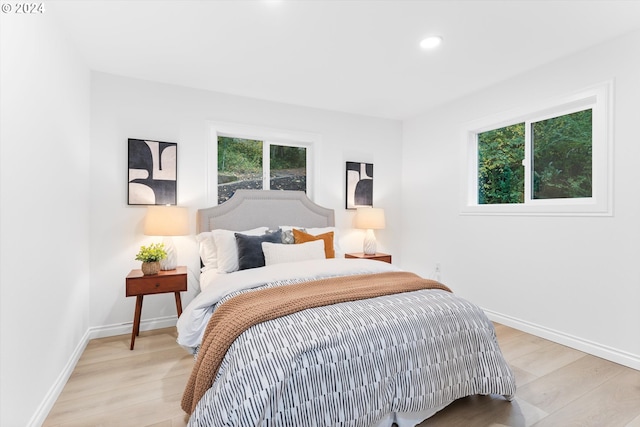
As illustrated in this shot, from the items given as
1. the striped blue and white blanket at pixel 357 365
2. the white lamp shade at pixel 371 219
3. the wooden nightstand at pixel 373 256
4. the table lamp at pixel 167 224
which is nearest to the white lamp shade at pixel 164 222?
the table lamp at pixel 167 224

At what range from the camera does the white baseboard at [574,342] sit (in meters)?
2.46

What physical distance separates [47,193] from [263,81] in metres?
2.05

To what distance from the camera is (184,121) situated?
3.40m

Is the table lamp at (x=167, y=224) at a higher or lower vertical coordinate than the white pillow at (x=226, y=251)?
higher

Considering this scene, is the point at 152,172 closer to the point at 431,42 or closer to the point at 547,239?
the point at 431,42

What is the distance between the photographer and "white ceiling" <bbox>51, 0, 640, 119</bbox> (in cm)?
215

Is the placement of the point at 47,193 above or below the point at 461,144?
below

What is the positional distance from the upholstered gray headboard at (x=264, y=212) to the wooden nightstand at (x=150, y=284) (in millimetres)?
596

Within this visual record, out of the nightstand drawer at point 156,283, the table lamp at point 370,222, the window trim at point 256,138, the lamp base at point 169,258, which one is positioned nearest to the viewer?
the nightstand drawer at point 156,283

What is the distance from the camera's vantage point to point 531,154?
10.9ft

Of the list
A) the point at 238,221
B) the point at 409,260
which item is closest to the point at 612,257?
the point at 409,260

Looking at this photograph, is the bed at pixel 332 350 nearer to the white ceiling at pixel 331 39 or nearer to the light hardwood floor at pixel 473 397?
the light hardwood floor at pixel 473 397

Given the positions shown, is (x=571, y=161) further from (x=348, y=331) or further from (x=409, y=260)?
(x=348, y=331)

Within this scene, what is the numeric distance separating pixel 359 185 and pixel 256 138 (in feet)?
4.68
